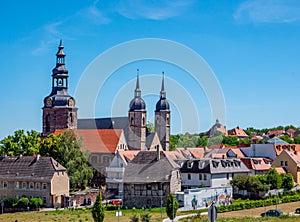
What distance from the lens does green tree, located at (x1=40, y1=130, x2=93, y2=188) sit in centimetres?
6288

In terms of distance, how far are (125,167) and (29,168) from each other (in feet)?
39.3

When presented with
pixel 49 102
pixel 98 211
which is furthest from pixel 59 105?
pixel 98 211

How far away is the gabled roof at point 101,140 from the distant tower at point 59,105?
7667mm

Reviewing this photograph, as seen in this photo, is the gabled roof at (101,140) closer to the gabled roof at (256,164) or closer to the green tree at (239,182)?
the gabled roof at (256,164)

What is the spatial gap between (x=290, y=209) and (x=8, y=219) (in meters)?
26.2

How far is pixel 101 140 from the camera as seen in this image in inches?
3041

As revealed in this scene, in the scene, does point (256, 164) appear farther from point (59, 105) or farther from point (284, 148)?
point (59, 105)

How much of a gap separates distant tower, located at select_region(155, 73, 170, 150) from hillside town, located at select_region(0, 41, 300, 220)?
8400 mm

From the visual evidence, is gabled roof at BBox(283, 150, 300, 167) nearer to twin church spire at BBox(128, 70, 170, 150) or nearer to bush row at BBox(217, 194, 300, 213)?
Result: bush row at BBox(217, 194, 300, 213)

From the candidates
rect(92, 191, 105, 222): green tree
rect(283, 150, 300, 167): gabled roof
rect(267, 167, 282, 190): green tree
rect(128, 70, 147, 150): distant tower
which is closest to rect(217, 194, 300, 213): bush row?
rect(267, 167, 282, 190): green tree

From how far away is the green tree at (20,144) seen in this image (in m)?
64.6

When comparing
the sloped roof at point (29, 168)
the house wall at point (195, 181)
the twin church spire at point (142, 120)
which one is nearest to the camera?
the sloped roof at point (29, 168)

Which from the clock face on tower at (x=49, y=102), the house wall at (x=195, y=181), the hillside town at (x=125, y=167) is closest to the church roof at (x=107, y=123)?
the hillside town at (x=125, y=167)

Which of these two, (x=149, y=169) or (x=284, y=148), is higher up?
(x=284, y=148)
